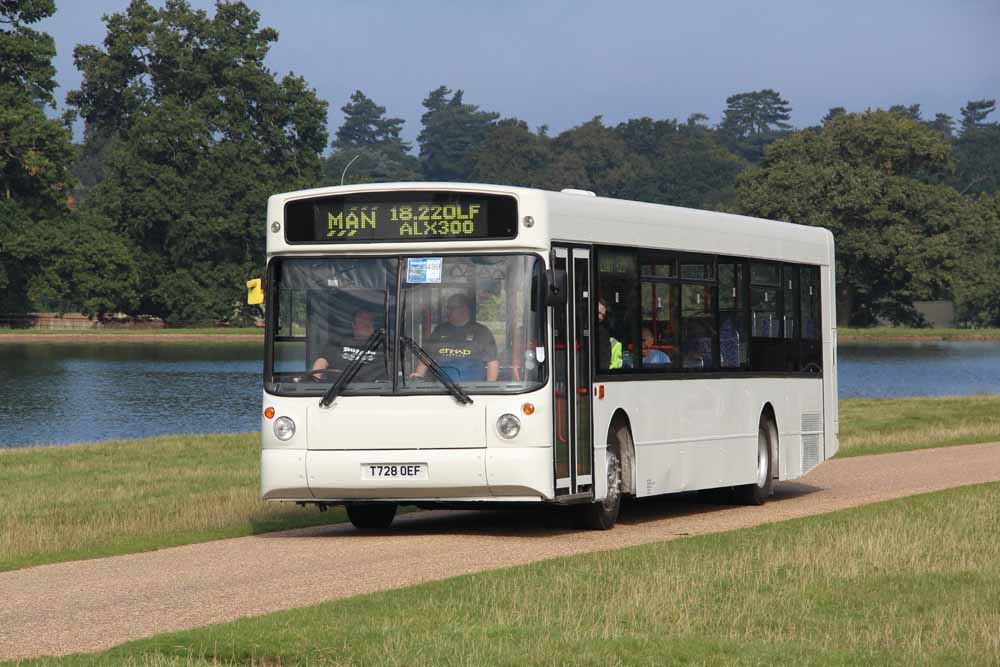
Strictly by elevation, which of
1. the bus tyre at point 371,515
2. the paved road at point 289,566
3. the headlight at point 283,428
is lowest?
the paved road at point 289,566

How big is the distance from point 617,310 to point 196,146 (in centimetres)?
9271

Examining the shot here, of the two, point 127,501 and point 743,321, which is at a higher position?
point 743,321

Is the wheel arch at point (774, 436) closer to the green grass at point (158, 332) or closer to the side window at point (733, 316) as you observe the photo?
the side window at point (733, 316)

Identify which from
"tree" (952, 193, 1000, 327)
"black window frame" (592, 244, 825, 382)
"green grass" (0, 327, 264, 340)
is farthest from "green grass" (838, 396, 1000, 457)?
"tree" (952, 193, 1000, 327)

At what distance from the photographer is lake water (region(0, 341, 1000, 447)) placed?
152 feet

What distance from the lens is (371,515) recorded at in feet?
57.9

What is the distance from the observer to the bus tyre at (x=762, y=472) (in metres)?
20.6

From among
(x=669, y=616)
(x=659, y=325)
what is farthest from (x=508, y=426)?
(x=669, y=616)

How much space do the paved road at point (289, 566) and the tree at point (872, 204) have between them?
90463 millimetres

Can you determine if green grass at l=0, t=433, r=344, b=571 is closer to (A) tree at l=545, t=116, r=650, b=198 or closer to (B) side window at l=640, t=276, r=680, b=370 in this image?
(B) side window at l=640, t=276, r=680, b=370

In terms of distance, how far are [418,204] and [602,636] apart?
6.60 meters

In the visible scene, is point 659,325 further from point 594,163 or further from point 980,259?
point 594,163

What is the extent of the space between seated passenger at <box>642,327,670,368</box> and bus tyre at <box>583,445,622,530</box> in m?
1.02

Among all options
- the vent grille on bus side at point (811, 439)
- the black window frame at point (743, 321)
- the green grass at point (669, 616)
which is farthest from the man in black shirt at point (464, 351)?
the vent grille on bus side at point (811, 439)
